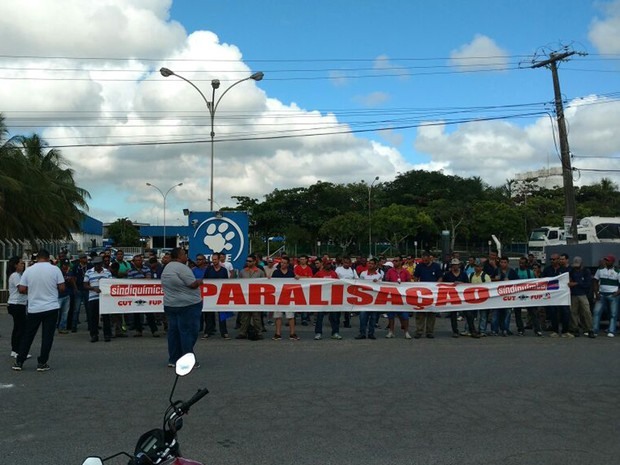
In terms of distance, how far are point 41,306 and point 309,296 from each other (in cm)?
606

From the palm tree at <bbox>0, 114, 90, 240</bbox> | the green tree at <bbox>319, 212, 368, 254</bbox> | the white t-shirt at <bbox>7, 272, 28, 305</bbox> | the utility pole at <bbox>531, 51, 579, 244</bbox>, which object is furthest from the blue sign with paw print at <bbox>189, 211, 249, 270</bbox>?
the green tree at <bbox>319, 212, 368, 254</bbox>

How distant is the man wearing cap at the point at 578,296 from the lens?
14836 mm

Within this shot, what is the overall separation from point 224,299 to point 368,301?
3.17 metres

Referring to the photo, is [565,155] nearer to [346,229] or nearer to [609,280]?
[609,280]

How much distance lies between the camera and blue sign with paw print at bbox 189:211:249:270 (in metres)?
15.1

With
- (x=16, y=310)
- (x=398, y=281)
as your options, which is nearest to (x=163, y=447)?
(x=16, y=310)

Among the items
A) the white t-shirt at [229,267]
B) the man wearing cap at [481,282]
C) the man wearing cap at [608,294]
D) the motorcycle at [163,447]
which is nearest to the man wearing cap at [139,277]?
the white t-shirt at [229,267]

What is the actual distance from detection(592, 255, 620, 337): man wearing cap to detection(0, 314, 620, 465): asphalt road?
107 inches

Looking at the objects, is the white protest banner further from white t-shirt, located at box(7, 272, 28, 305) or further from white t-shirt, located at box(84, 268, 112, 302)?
white t-shirt, located at box(7, 272, 28, 305)

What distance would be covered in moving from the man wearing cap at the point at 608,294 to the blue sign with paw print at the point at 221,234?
319 inches

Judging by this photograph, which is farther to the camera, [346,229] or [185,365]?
[346,229]

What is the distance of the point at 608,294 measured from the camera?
14641 millimetres

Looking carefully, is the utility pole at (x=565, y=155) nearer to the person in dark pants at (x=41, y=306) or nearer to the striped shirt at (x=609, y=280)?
the striped shirt at (x=609, y=280)

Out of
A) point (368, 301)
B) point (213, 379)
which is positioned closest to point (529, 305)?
point (368, 301)
